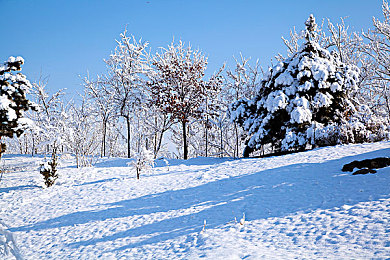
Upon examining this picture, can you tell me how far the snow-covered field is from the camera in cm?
463

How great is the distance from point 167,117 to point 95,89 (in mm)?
7030

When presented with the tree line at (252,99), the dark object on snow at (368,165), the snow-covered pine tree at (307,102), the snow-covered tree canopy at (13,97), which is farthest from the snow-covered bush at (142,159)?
the dark object on snow at (368,165)

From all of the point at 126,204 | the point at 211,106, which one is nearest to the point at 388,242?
the point at 126,204

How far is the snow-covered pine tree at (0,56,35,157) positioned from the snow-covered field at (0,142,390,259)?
2.31 metres

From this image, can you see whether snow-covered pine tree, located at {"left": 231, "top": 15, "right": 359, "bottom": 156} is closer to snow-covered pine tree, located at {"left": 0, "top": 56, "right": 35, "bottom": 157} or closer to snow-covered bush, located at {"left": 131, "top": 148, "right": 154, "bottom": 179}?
snow-covered bush, located at {"left": 131, "top": 148, "right": 154, "bottom": 179}

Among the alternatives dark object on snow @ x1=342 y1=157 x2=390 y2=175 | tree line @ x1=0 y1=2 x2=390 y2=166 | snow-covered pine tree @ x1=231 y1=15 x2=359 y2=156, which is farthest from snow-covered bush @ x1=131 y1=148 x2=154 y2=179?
dark object on snow @ x1=342 y1=157 x2=390 y2=175

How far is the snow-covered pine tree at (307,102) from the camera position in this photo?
11438 millimetres

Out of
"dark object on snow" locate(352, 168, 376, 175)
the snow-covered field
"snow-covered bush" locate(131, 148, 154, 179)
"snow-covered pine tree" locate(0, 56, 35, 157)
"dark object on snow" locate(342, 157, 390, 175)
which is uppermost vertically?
"snow-covered pine tree" locate(0, 56, 35, 157)

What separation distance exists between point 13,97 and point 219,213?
5727mm

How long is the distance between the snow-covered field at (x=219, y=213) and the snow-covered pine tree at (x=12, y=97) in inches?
91.1

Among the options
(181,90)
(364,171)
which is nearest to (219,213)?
(364,171)

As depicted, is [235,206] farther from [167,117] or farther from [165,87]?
[167,117]

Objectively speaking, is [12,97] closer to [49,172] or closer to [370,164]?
[49,172]

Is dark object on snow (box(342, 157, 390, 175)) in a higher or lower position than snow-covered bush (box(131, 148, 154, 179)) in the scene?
lower
